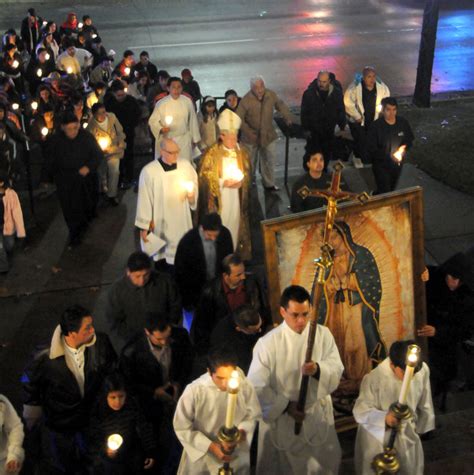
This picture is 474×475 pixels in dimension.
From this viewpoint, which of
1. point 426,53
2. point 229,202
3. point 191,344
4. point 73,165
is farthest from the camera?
point 426,53

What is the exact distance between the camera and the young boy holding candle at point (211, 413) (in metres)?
5.12

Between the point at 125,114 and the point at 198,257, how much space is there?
4.49m

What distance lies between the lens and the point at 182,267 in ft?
24.6

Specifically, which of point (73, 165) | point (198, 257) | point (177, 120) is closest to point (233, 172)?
point (198, 257)

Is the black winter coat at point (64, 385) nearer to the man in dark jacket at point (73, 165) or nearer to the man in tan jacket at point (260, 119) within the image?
the man in dark jacket at point (73, 165)

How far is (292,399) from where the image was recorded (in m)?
5.71

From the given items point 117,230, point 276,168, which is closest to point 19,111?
point 117,230

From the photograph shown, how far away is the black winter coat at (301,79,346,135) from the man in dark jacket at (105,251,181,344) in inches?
200

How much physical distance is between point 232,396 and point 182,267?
364 centimetres

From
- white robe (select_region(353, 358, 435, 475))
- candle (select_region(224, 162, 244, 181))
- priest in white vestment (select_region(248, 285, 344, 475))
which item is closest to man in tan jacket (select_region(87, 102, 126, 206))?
candle (select_region(224, 162, 244, 181))

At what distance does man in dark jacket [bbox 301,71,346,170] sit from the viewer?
11.1 m

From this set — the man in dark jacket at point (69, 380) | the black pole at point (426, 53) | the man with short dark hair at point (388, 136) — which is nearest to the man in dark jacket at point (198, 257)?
the man in dark jacket at point (69, 380)

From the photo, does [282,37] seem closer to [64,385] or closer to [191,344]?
[191,344]

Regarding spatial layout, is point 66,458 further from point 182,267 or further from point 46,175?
point 46,175
